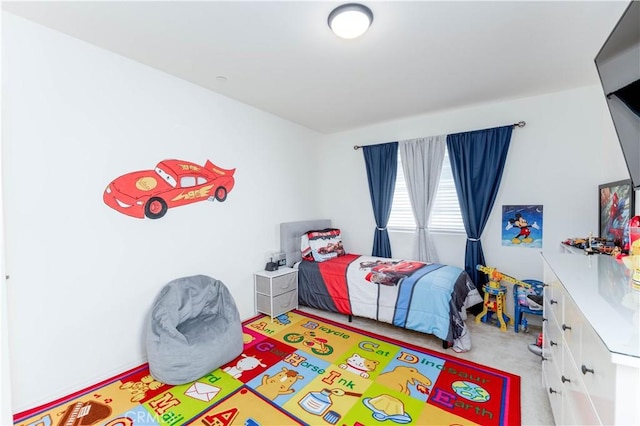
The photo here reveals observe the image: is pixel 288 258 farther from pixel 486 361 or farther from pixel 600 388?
pixel 600 388

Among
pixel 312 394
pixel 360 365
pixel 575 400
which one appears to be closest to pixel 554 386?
pixel 575 400

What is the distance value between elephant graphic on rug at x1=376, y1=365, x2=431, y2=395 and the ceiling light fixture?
8.24 ft

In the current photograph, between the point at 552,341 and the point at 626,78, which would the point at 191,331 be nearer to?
the point at 552,341

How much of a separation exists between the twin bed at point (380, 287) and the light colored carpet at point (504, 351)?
0.49 ft

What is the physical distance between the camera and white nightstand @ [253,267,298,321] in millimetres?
3311

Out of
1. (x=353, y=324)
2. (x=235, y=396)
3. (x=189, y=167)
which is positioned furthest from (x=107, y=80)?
(x=353, y=324)

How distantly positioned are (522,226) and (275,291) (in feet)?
9.66

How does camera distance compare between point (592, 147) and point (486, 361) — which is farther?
point (592, 147)

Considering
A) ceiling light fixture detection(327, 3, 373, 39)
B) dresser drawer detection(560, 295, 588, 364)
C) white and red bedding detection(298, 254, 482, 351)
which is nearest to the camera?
dresser drawer detection(560, 295, 588, 364)

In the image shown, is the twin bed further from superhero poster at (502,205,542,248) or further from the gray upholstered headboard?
superhero poster at (502,205,542,248)

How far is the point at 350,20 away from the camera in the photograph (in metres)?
1.75

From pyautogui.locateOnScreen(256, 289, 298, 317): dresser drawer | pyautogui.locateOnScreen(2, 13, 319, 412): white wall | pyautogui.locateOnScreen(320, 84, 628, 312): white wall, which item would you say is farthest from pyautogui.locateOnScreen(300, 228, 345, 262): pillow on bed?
pyautogui.locateOnScreen(2, 13, 319, 412): white wall

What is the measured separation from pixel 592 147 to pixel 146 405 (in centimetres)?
455

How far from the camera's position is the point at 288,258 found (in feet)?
12.5
